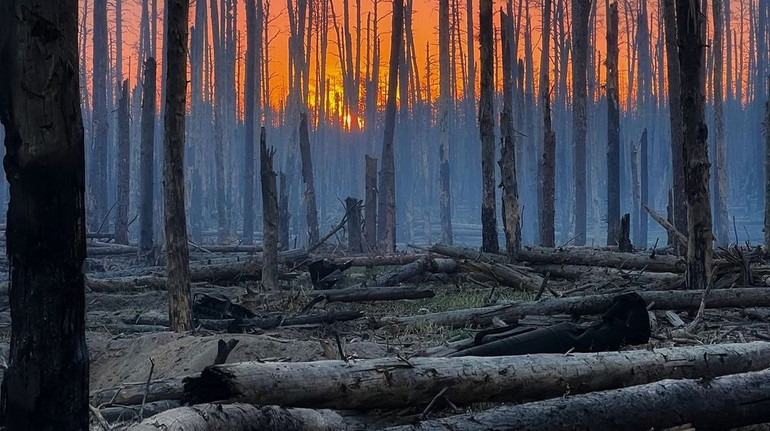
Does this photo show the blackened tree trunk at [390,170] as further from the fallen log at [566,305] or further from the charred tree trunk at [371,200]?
the fallen log at [566,305]

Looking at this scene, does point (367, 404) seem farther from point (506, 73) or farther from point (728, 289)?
point (506, 73)

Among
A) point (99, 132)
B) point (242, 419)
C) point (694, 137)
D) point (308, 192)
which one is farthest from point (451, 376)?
point (99, 132)

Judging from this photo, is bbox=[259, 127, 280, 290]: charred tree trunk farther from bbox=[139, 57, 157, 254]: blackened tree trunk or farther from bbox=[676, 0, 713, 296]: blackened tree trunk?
bbox=[139, 57, 157, 254]: blackened tree trunk

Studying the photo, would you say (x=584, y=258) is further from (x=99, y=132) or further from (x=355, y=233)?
(x=99, y=132)

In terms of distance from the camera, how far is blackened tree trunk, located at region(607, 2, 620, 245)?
70.3ft

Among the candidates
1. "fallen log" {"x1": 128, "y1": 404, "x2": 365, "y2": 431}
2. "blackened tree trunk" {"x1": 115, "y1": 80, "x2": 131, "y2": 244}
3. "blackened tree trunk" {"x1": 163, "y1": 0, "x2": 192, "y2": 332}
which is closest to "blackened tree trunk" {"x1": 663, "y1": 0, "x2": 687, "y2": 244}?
"blackened tree trunk" {"x1": 163, "y1": 0, "x2": 192, "y2": 332}

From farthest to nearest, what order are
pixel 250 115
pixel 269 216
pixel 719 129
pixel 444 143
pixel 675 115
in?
pixel 250 115
pixel 444 143
pixel 719 129
pixel 675 115
pixel 269 216

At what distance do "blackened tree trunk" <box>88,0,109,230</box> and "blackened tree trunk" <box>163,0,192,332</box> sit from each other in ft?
66.3

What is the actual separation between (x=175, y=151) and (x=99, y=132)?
23523mm

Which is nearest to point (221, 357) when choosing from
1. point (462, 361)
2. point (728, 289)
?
point (462, 361)

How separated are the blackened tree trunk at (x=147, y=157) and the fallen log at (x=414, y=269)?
811 centimetres

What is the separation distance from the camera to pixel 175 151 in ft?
26.2

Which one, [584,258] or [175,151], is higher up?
[175,151]

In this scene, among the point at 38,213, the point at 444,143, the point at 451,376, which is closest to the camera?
the point at 38,213
